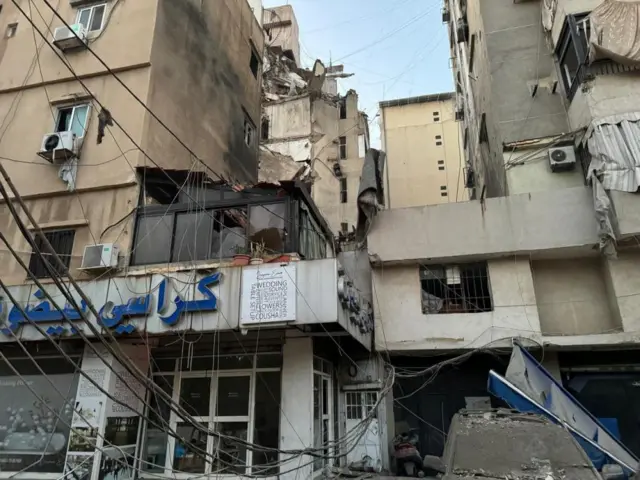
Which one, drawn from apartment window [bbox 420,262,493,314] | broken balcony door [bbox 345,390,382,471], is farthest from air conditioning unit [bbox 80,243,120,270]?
apartment window [bbox 420,262,493,314]

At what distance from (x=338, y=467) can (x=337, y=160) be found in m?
23.2

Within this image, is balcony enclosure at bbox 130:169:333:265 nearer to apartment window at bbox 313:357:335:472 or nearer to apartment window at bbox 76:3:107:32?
apartment window at bbox 313:357:335:472

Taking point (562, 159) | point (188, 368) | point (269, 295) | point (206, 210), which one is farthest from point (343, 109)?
point (269, 295)

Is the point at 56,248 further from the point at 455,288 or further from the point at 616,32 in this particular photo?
the point at 616,32

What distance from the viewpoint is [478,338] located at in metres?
10.9

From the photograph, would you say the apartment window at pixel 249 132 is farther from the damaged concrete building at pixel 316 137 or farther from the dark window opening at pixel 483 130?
the dark window opening at pixel 483 130

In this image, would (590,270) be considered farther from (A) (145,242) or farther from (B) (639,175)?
(A) (145,242)

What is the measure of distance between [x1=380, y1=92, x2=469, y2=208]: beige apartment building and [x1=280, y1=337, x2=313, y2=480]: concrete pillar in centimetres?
2036

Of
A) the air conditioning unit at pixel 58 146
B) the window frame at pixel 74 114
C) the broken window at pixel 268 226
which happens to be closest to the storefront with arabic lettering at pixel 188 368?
the broken window at pixel 268 226

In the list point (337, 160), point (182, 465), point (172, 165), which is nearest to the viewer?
point (182, 465)

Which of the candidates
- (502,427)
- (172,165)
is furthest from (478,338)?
(172,165)

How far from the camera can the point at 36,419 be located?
32.0 feet

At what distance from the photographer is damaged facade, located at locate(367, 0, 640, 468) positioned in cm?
1037

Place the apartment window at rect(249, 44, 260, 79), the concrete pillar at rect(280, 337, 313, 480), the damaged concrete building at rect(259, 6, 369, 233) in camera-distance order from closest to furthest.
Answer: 1. the concrete pillar at rect(280, 337, 313, 480)
2. the apartment window at rect(249, 44, 260, 79)
3. the damaged concrete building at rect(259, 6, 369, 233)
